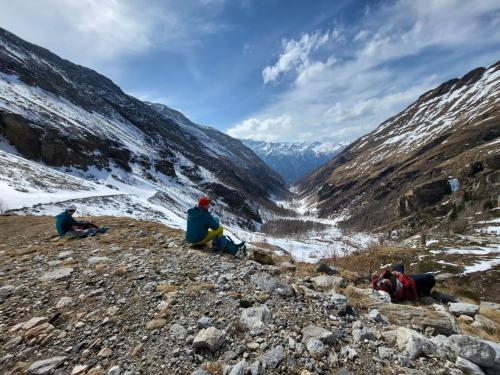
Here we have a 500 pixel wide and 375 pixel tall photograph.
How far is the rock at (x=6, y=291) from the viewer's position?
7.35m

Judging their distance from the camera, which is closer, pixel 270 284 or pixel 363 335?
pixel 363 335

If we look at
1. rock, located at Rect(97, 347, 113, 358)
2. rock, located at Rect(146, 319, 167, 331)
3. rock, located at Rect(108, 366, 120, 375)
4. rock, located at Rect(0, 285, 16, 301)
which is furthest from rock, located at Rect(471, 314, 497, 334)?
rock, located at Rect(0, 285, 16, 301)

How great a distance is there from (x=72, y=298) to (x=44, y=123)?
3980 inches

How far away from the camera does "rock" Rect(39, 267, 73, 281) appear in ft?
27.7

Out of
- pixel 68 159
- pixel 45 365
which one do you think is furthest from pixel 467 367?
pixel 68 159

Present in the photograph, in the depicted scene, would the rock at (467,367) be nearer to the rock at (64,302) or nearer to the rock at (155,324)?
the rock at (155,324)

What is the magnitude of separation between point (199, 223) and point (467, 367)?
8673 millimetres

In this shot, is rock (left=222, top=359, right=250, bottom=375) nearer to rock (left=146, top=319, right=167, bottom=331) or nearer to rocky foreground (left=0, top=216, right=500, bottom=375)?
rocky foreground (left=0, top=216, right=500, bottom=375)

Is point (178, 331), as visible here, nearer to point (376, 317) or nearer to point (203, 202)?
point (376, 317)

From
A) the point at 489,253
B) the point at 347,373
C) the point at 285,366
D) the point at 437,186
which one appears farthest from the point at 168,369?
the point at 437,186

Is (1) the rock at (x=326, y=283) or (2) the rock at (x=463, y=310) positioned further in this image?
(1) the rock at (x=326, y=283)

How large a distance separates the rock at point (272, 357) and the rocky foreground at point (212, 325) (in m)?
0.02

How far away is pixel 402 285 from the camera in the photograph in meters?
8.93

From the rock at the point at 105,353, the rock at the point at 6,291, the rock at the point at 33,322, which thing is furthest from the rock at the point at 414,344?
the rock at the point at 6,291
